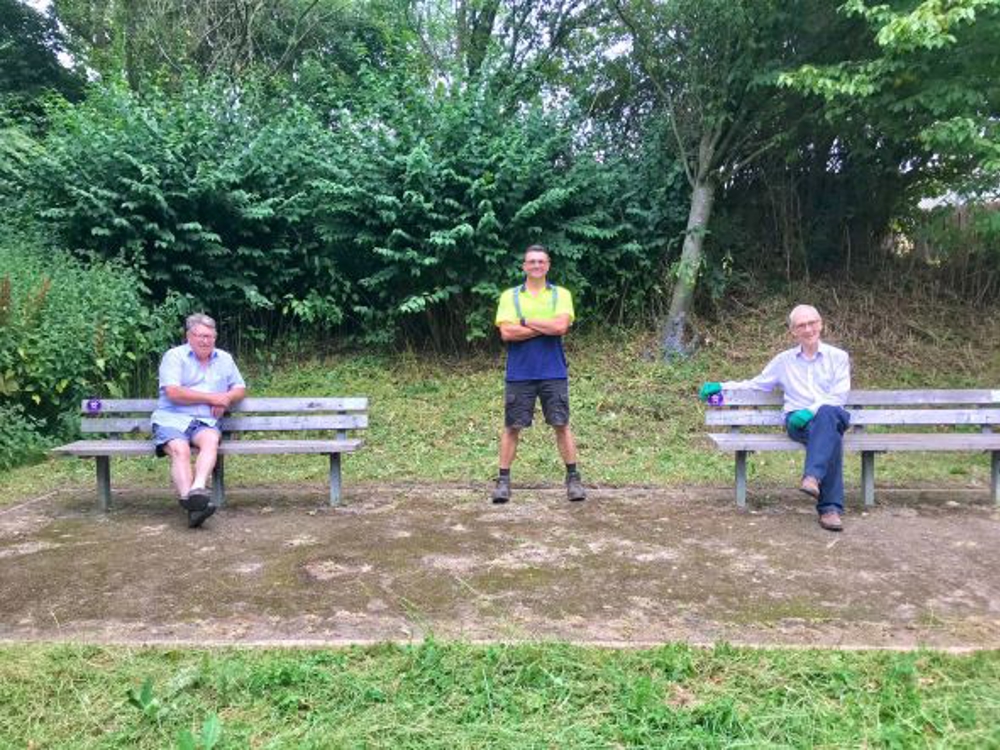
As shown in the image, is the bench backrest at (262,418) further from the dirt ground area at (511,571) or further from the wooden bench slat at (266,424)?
the dirt ground area at (511,571)

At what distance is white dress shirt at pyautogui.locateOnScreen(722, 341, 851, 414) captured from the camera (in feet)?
16.6

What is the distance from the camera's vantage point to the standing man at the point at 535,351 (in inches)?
209

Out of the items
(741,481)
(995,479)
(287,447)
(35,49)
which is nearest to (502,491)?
(287,447)

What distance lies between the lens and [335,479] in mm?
5473

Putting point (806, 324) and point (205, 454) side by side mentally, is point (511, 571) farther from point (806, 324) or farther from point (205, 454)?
point (806, 324)

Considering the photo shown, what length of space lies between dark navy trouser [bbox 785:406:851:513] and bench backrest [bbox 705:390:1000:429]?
442 mm

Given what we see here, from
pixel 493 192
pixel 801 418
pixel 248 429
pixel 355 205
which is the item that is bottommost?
pixel 248 429

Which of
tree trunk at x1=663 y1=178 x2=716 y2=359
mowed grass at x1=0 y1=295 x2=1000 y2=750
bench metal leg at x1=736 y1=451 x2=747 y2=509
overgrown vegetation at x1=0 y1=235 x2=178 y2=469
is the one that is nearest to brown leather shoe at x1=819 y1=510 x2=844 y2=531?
bench metal leg at x1=736 y1=451 x2=747 y2=509

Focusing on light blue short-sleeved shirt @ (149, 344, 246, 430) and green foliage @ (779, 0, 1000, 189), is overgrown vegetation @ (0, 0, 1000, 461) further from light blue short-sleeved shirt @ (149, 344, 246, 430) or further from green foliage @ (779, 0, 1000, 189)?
light blue short-sleeved shirt @ (149, 344, 246, 430)

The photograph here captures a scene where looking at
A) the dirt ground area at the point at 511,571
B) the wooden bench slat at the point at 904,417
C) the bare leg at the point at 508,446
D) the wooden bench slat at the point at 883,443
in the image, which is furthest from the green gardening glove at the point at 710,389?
the bare leg at the point at 508,446

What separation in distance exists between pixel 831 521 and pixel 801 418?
2.22 ft

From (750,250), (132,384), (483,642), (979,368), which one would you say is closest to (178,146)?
(132,384)

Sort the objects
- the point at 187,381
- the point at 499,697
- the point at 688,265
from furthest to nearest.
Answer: the point at 688,265
the point at 187,381
the point at 499,697

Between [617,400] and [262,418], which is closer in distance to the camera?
[262,418]
